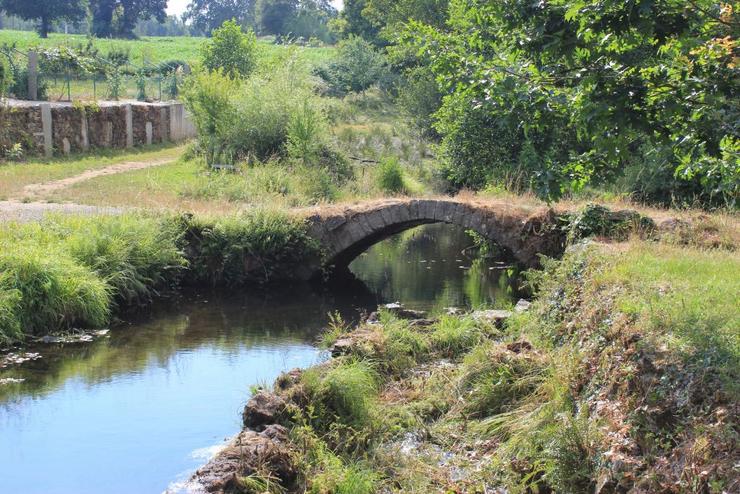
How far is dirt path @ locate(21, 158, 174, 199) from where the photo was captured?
23.5m

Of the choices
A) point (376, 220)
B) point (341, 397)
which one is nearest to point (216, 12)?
point (376, 220)

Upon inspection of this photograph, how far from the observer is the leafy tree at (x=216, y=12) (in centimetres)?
10150

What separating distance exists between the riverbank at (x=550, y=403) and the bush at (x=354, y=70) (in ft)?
115

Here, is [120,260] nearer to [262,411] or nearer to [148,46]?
[262,411]

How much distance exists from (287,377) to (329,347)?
147 inches

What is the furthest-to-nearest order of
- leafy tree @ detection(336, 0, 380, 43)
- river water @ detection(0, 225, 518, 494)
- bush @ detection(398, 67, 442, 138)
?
leafy tree @ detection(336, 0, 380, 43) → bush @ detection(398, 67, 442, 138) → river water @ detection(0, 225, 518, 494)

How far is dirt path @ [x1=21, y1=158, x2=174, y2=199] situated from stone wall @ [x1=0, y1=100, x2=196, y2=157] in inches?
97.3

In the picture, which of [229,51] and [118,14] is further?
[118,14]

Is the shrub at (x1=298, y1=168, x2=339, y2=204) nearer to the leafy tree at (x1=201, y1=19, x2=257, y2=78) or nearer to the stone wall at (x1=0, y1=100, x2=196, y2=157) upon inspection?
the stone wall at (x1=0, y1=100, x2=196, y2=157)

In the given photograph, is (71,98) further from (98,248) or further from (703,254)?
(703,254)

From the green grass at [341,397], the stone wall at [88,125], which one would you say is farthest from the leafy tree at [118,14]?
the green grass at [341,397]

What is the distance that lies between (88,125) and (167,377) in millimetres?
21464

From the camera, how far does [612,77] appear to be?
853 centimetres

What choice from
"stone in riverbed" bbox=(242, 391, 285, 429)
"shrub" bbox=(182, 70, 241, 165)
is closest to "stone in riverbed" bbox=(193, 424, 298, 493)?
"stone in riverbed" bbox=(242, 391, 285, 429)
